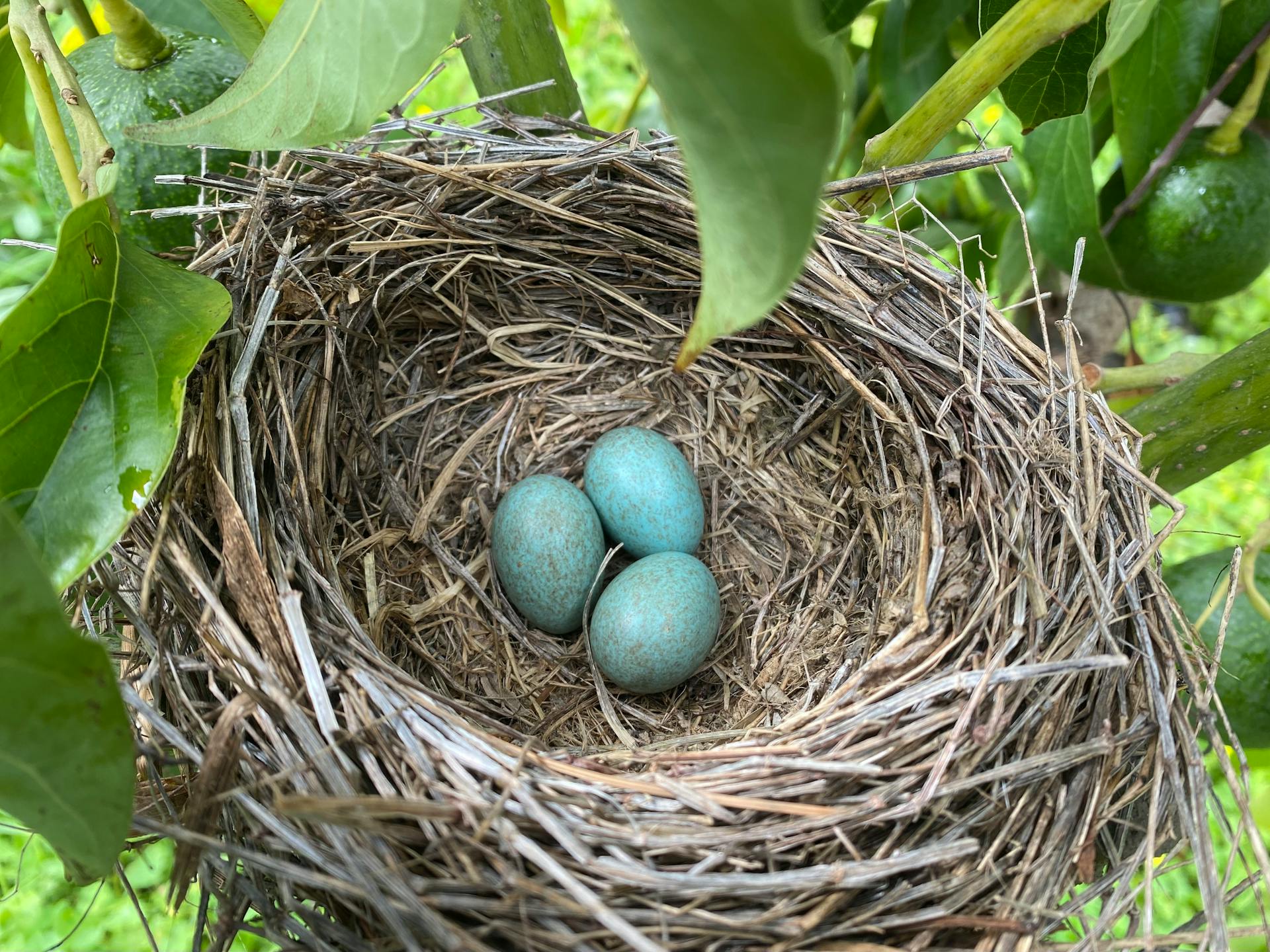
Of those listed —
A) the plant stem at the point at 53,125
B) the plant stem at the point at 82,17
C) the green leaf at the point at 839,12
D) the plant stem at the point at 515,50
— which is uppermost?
the plant stem at the point at 82,17

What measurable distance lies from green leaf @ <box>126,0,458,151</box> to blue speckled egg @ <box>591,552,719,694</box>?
0.67m

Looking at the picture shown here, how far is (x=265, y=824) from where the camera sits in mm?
668

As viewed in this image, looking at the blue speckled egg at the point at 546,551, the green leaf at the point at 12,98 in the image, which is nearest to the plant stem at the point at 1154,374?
the blue speckled egg at the point at 546,551

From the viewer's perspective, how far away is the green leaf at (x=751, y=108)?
368mm

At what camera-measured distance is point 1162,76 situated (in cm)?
103

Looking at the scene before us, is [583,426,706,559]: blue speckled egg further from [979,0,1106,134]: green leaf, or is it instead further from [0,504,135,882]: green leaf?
[0,504,135,882]: green leaf

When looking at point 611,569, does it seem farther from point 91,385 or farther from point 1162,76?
point 1162,76

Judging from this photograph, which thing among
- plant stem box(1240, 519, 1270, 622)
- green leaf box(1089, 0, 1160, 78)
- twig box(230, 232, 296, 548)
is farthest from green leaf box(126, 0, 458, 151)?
plant stem box(1240, 519, 1270, 622)

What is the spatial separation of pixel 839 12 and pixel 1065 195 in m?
0.36

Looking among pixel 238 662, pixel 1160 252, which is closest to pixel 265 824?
pixel 238 662

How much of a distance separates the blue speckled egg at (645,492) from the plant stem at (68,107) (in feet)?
2.28

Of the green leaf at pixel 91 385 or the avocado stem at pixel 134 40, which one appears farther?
the avocado stem at pixel 134 40

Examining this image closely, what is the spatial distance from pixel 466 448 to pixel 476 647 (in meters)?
0.28

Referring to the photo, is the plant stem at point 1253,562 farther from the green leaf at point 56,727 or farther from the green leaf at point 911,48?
the green leaf at point 56,727
